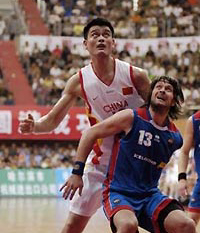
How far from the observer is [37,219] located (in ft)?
42.0

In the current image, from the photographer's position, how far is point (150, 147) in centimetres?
580

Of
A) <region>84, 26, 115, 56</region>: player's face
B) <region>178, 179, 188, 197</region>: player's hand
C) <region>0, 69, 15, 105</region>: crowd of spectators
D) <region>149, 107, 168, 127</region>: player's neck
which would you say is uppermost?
<region>84, 26, 115, 56</region>: player's face

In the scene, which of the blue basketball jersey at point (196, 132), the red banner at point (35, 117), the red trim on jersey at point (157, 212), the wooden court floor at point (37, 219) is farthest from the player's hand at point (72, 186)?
the red banner at point (35, 117)

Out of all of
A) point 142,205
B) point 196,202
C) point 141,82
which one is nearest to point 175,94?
point 141,82

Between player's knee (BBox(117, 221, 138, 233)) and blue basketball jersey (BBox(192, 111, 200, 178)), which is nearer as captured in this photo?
player's knee (BBox(117, 221, 138, 233))

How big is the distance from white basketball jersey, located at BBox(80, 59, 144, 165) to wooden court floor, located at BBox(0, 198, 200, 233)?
14.3 feet

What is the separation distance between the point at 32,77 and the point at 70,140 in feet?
8.16

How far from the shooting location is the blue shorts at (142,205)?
5672mm

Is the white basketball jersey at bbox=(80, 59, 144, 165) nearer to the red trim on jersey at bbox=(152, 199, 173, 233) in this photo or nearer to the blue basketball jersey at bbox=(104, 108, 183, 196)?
the blue basketball jersey at bbox=(104, 108, 183, 196)

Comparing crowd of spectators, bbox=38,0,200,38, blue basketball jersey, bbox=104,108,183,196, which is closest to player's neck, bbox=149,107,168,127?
blue basketball jersey, bbox=104,108,183,196

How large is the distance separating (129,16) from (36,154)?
7.51m

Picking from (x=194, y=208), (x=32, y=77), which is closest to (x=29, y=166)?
(x=32, y=77)

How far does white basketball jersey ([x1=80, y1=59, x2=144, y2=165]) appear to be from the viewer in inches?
252

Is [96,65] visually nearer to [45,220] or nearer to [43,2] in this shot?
[45,220]
